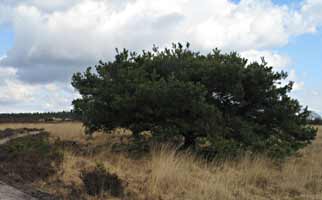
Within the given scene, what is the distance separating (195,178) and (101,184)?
2.53m

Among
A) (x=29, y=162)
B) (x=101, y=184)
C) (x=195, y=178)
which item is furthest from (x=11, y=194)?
(x=195, y=178)

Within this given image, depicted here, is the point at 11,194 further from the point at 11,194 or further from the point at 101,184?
the point at 101,184

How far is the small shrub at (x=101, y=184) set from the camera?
854 centimetres

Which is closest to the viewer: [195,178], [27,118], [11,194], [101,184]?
[11,194]

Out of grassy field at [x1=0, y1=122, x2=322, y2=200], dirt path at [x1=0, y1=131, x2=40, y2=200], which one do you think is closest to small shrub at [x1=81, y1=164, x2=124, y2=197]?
grassy field at [x1=0, y1=122, x2=322, y2=200]

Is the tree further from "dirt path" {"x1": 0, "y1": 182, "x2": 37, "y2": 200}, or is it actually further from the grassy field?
"dirt path" {"x1": 0, "y1": 182, "x2": 37, "y2": 200}

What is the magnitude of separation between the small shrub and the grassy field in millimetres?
183

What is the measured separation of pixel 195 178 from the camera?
10.1 metres

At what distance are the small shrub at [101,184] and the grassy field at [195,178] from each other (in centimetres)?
18

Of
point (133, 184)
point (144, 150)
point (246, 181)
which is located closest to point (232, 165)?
point (246, 181)

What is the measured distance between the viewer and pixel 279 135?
16.6m

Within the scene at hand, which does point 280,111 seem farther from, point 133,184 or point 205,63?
point 133,184

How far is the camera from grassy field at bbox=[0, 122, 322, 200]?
8852 mm

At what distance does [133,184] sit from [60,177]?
194 cm
